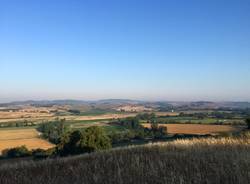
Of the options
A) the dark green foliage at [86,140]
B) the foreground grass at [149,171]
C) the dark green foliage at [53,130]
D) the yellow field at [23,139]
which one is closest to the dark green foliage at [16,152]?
the yellow field at [23,139]

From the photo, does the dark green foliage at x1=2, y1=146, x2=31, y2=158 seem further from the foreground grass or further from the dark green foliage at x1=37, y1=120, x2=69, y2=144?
the foreground grass

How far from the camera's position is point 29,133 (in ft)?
288

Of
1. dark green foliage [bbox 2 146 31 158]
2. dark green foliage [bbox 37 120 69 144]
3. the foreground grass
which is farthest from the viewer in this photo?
dark green foliage [bbox 37 120 69 144]

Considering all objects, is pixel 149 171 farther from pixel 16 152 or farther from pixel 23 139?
pixel 23 139

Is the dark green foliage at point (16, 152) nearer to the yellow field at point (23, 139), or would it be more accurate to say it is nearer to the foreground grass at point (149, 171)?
the yellow field at point (23, 139)

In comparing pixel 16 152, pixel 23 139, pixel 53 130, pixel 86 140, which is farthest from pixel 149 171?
pixel 53 130

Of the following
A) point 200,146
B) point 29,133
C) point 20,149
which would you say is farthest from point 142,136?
point 200,146

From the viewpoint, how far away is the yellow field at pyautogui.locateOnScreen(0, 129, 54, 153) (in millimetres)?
68250

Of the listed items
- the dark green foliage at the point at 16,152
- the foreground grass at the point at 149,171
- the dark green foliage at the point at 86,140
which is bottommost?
the dark green foliage at the point at 16,152

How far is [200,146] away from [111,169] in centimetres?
320

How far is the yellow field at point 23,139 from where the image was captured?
6825 centimetres

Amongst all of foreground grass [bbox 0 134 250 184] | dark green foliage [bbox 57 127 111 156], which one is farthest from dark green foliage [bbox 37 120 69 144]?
foreground grass [bbox 0 134 250 184]

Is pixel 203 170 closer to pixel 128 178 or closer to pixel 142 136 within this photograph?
pixel 128 178

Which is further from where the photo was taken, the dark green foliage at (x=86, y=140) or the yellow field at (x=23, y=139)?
the yellow field at (x=23, y=139)
